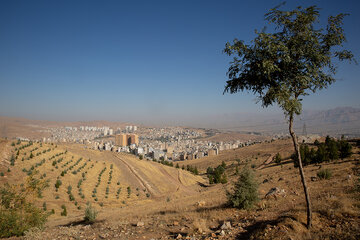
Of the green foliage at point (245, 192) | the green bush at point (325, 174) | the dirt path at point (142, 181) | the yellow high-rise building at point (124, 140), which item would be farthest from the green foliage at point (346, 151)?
the yellow high-rise building at point (124, 140)

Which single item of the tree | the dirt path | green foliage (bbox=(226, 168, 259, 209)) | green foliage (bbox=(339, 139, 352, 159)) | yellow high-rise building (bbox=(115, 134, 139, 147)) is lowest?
yellow high-rise building (bbox=(115, 134, 139, 147))

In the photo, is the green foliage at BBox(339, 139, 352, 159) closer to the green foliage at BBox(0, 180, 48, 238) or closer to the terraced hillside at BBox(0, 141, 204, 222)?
the terraced hillside at BBox(0, 141, 204, 222)

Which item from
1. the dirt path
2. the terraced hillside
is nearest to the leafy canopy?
the terraced hillside

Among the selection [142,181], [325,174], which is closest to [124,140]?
[142,181]

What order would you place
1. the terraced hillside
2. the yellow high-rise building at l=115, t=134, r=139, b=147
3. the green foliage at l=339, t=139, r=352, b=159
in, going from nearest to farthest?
the terraced hillside < the green foliage at l=339, t=139, r=352, b=159 < the yellow high-rise building at l=115, t=134, r=139, b=147

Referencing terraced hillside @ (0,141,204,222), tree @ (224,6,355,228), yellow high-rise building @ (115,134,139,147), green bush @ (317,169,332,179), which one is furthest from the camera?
yellow high-rise building @ (115,134,139,147)

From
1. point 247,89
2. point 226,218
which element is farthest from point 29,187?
point 247,89

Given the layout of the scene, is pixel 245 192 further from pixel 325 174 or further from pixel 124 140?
pixel 124 140
